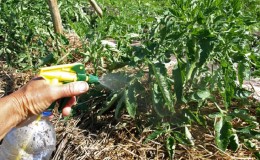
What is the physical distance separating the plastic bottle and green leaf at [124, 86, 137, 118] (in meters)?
0.55

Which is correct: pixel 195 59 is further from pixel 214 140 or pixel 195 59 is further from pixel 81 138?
pixel 81 138

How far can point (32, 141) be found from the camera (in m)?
2.51

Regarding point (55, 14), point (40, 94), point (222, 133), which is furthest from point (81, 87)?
point (55, 14)

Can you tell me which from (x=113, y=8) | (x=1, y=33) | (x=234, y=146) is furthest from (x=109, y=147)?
(x=113, y=8)

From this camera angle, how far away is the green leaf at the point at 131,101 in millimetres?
2158

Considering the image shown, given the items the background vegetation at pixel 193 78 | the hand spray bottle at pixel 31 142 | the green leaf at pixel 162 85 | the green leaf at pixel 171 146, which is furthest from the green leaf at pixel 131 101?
the hand spray bottle at pixel 31 142

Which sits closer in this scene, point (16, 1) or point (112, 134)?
point (112, 134)

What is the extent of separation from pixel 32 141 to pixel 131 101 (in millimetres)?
726

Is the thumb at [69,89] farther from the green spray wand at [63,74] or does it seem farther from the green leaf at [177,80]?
the green leaf at [177,80]

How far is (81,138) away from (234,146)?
2.90ft

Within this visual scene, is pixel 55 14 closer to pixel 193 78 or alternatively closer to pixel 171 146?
pixel 193 78

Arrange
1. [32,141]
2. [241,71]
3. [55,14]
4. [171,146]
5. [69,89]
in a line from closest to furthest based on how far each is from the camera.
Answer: [69,89], [241,71], [171,146], [32,141], [55,14]

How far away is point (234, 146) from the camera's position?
212cm

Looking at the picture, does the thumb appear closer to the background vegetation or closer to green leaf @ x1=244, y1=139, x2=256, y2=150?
the background vegetation
